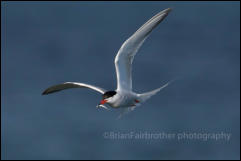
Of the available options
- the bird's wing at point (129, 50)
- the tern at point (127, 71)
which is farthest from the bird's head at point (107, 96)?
the bird's wing at point (129, 50)

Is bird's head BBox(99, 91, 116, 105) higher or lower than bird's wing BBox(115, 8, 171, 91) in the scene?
lower

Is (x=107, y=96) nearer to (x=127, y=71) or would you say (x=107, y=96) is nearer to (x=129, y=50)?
(x=127, y=71)

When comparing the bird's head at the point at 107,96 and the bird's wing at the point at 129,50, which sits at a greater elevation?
the bird's wing at the point at 129,50

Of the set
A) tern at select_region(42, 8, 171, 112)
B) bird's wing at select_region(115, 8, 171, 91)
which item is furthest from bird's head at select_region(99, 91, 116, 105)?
bird's wing at select_region(115, 8, 171, 91)

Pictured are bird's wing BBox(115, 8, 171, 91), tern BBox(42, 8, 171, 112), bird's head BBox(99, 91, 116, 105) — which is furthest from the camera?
bird's head BBox(99, 91, 116, 105)

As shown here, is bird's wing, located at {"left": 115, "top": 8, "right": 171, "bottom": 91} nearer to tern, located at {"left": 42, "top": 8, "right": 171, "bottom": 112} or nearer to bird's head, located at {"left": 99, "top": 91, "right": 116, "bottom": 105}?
tern, located at {"left": 42, "top": 8, "right": 171, "bottom": 112}

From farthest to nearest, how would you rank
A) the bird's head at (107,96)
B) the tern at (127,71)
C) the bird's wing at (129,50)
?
1. the bird's head at (107,96)
2. the tern at (127,71)
3. the bird's wing at (129,50)

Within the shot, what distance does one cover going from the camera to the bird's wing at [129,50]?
43.5 feet

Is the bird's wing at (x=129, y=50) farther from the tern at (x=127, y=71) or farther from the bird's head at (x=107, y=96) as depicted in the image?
the bird's head at (x=107, y=96)

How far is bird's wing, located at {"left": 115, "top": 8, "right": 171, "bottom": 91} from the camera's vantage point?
43.5 feet

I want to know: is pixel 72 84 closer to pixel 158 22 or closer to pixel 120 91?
pixel 120 91

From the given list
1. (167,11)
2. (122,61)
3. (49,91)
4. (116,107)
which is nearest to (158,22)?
(167,11)

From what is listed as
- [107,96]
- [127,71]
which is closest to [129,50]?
[127,71]

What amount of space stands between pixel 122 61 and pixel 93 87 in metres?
0.98
